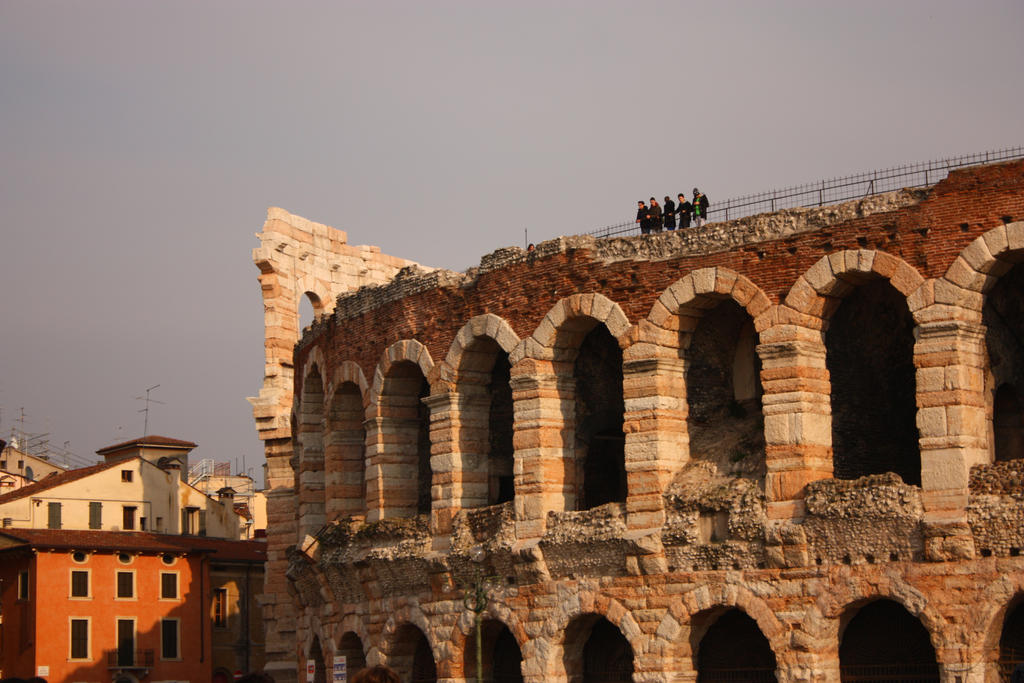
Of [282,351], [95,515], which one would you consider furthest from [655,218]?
[95,515]

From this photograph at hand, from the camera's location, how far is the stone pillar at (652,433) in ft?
84.3

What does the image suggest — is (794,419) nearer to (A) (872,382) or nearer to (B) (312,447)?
(A) (872,382)

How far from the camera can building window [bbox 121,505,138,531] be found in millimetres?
50344

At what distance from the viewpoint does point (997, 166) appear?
2334 cm

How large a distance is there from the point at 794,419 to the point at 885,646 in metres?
3.65

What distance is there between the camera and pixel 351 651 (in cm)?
3275

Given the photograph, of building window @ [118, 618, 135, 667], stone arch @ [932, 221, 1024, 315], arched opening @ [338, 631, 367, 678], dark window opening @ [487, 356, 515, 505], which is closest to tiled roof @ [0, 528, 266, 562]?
building window @ [118, 618, 135, 667]

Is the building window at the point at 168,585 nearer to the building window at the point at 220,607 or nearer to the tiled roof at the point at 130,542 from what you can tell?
the tiled roof at the point at 130,542

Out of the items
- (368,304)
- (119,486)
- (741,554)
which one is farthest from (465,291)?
(119,486)

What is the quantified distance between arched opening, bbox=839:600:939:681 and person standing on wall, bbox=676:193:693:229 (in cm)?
763

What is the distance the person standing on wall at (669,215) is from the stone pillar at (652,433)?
3.42 metres

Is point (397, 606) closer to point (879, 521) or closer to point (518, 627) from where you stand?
point (518, 627)

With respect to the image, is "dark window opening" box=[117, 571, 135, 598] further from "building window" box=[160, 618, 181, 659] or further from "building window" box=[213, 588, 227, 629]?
"building window" box=[213, 588, 227, 629]

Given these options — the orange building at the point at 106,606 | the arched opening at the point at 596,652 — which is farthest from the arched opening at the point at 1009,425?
the orange building at the point at 106,606
